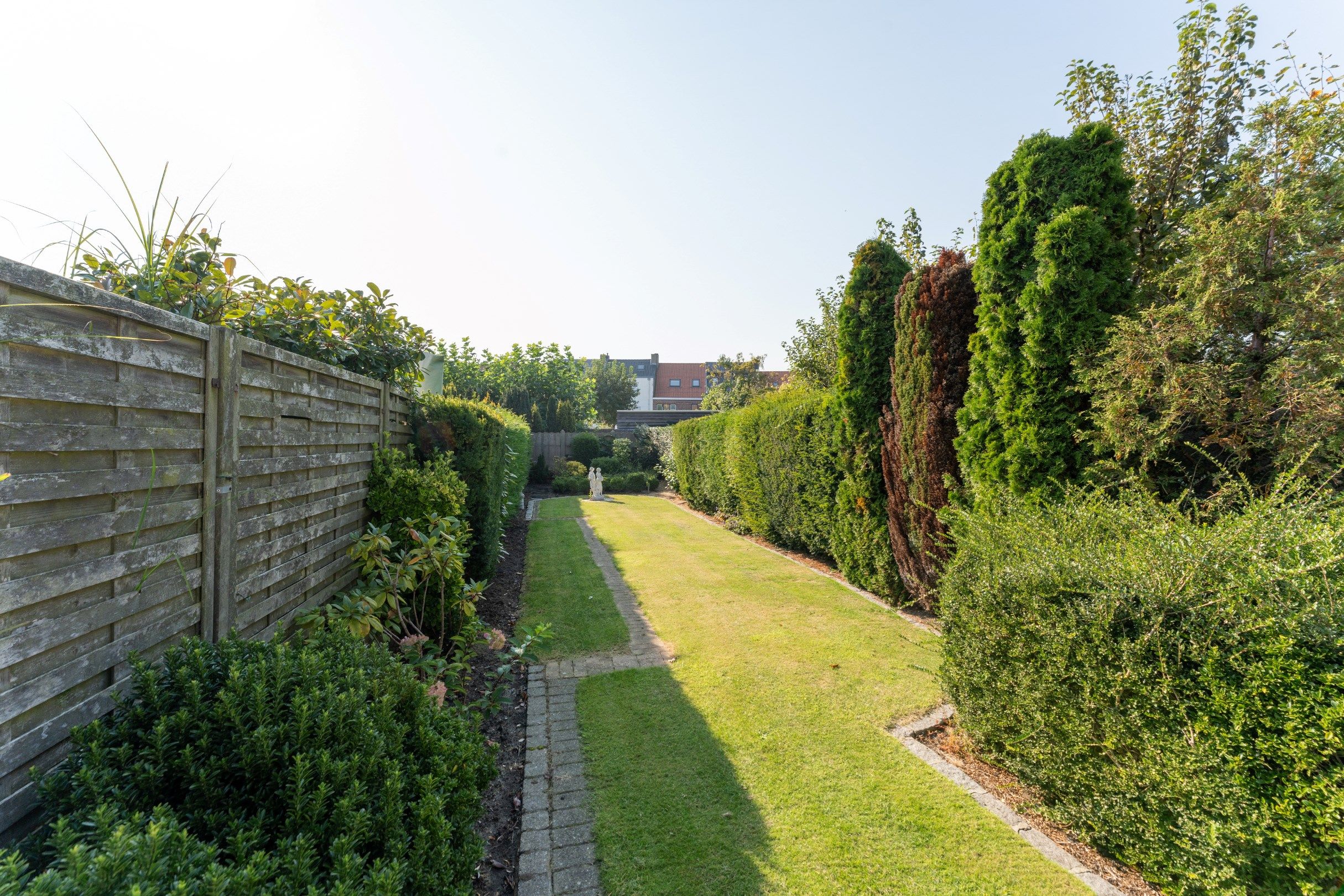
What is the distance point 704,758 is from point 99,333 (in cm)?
355

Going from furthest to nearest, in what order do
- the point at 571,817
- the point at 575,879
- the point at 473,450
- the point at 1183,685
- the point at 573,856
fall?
the point at 473,450 < the point at 571,817 < the point at 573,856 < the point at 575,879 < the point at 1183,685

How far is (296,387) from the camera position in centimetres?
332

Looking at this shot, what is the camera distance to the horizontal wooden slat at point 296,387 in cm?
279

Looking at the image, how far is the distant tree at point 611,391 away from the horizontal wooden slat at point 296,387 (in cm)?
4121

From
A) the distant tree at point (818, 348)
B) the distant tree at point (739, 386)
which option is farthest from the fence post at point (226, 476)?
the distant tree at point (739, 386)

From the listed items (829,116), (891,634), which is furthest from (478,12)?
(891,634)

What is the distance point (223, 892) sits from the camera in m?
1.27

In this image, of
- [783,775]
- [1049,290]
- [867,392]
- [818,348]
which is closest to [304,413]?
[783,775]

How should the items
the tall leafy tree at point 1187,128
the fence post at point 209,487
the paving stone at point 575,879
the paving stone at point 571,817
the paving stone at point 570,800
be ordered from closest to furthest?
the fence post at point 209,487 → the paving stone at point 575,879 → the paving stone at point 571,817 → the paving stone at point 570,800 → the tall leafy tree at point 1187,128

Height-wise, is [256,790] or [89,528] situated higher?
[89,528]

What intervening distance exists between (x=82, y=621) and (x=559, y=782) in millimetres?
2477

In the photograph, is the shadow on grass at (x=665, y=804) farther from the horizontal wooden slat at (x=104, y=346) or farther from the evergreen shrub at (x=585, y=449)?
the evergreen shrub at (x=585, y=449)

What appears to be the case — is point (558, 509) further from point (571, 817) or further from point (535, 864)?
point (535, 864)

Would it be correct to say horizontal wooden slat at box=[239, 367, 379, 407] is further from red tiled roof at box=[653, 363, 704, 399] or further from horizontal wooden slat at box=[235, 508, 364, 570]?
red tiled roof at box=[653, 363, 704, 399]
